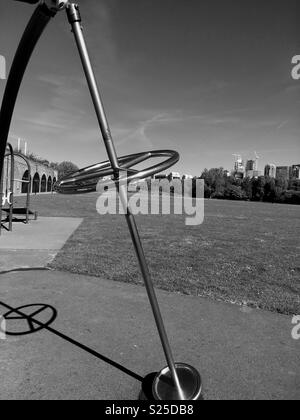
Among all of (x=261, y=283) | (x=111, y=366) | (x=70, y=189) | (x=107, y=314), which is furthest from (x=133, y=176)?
(x=261, y=283)

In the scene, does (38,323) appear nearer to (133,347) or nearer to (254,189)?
(133,347)

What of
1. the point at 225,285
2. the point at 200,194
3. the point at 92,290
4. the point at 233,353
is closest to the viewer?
the point at 233,353

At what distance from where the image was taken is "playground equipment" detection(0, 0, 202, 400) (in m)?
2.03

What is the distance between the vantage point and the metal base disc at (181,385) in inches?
100

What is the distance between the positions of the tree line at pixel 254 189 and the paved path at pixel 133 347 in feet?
263

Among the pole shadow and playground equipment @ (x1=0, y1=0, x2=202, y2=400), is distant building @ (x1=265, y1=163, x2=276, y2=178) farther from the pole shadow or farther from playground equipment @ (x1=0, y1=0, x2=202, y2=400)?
playground equipment @ (x1=0, y1=0, x2=202, y2=400)

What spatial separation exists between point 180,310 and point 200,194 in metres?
85.2

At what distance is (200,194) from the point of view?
88.5m

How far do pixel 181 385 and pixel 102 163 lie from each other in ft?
6.15

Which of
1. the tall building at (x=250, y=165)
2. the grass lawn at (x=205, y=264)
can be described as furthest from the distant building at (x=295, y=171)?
the grass lawn at (x=205, y=264)

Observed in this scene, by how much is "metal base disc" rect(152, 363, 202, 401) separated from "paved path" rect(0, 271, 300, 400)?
0.58 feet

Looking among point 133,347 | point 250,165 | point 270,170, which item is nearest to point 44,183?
point 133,347

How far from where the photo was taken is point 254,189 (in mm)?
89750
